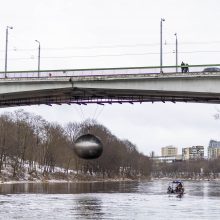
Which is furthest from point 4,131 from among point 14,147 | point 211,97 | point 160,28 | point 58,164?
point 211,97

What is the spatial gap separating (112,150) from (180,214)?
145672 mm

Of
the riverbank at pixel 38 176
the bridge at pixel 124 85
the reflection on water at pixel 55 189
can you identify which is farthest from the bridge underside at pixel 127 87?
the riverbank at pixel 38 176

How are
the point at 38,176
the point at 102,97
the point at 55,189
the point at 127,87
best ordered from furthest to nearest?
the point at 38,176 → the point at 55,189 → the point at 102,97 → the point at 127,87

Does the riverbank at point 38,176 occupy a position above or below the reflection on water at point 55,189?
above

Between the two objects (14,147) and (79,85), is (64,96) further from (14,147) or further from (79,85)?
(14,147)

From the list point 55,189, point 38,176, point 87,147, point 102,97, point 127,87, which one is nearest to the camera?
point 87,147

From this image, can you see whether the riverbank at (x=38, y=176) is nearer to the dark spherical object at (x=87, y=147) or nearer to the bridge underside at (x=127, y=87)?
the bridge underside at (x=127, y=87)

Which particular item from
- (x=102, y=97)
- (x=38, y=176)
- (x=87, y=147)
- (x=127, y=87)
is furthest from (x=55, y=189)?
(x=87, y=147)

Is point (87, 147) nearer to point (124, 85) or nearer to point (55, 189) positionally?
point (124, 85)

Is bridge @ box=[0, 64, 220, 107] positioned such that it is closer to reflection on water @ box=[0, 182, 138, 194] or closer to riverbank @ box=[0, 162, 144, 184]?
reflection on water @ box=[0, 182, 138, 194]

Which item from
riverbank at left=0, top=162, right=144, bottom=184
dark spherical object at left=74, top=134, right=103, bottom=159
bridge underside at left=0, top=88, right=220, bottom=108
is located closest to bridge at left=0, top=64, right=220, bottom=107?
bridge underside at left=0, top=88, right=220, bottom=108

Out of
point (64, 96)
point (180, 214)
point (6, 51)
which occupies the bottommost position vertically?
point (180, 214)

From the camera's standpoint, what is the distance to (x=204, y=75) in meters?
39.8

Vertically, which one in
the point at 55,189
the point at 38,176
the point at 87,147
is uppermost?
the point at 87,147
